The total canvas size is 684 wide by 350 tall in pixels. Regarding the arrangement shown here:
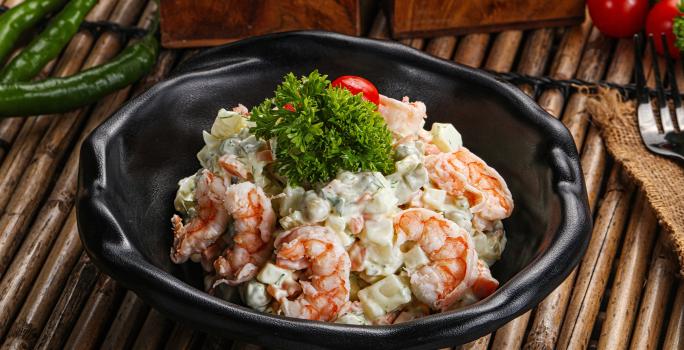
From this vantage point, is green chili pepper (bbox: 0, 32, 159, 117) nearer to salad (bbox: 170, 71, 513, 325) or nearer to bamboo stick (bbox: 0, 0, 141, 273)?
bamboo stick (bbox: 0, 0, 141, 273)

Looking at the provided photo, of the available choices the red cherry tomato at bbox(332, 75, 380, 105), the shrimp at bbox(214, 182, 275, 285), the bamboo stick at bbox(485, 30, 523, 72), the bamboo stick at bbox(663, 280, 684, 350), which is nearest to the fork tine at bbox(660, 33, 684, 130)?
the bamboo stick at bbox(485, 30, 523, 72)

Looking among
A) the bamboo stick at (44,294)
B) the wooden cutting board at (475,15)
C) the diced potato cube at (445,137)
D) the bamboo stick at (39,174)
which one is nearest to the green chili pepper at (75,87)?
the bamboo stick at (39,174)

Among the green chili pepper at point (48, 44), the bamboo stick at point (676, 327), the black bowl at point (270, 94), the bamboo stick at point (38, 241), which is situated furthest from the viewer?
the green chili pepper at point (48, 44)

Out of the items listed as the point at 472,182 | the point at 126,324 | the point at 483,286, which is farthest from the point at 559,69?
the point at 126,324

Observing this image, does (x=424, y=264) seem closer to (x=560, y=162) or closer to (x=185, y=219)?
(x=560, y=162)

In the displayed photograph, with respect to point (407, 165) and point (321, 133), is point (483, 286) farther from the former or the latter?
point (321, 133)

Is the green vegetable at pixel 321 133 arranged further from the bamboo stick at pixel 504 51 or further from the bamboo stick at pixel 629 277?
the bamboo stick at pixel 504 51

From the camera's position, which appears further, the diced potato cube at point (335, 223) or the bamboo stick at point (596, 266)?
the bamboo stick at point (596, 266)
